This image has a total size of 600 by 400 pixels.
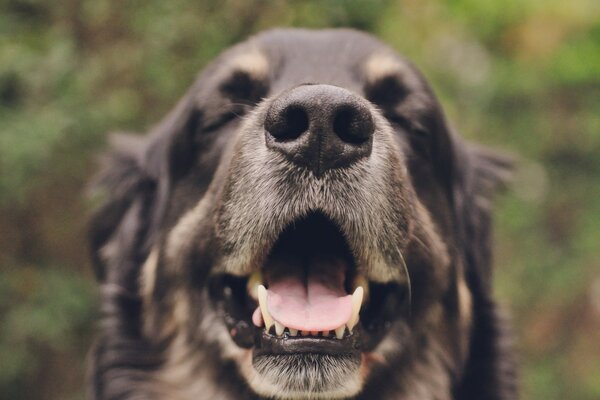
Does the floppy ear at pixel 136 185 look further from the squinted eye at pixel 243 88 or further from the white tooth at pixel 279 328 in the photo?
the white tooth at pixel 279 328

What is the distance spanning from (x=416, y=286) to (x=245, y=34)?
259 centimetres

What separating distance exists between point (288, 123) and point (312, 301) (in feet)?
2.04

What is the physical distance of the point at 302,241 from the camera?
2.89 meters

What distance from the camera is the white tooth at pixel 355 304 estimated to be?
2.62 m

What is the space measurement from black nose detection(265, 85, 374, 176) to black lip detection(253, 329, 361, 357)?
54cm

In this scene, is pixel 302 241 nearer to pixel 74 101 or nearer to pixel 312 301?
pixel 312 301

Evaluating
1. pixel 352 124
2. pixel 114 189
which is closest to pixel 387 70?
pixel 352 124

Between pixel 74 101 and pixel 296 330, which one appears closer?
pixel 296 330

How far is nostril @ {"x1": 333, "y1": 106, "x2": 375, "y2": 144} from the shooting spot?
2.45m

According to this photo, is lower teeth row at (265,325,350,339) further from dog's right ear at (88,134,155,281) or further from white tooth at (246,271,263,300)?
dog's right ear at (88,134,155,281)

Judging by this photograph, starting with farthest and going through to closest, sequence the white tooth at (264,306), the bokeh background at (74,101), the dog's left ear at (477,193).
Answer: the bokeh background at (74,101)
the dog's left ear at (477,193)
the white tooth at (264,306)

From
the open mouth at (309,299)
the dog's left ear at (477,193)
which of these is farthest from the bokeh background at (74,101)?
the open mouth at (309,299)

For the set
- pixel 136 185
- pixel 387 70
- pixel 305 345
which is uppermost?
pixel 387 70

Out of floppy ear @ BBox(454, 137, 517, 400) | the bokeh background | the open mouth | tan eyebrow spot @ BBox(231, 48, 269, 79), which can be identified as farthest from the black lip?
the bokeh background
